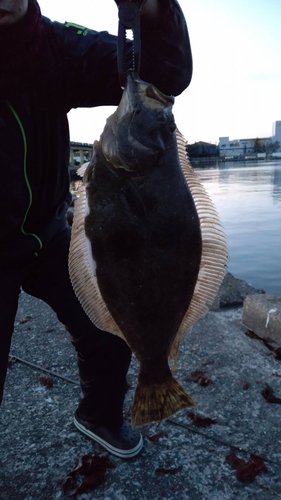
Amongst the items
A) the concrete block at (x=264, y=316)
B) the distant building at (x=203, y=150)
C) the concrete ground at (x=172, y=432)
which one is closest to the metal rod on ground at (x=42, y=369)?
the concrete ground at (x=172, y=432)

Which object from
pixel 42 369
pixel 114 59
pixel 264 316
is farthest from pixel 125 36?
pixel 264 316

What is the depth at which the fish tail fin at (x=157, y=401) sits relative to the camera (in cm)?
195

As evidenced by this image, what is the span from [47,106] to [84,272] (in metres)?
0.97

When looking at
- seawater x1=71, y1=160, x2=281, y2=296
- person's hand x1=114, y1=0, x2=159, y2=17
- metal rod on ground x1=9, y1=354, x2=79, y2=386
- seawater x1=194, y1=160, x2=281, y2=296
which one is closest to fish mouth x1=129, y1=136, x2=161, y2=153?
person's hand x1=114, y1=0, x2=159, y2=17

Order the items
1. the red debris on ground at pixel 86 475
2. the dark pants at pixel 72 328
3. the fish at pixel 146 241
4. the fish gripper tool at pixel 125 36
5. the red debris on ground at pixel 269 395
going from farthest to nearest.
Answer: the red debris on ground at pixel 269 395
the red debris on ground at pixel 86 475
the dark pants at pixel 72 328
the fish at pixel 146 241
the fish gripper tool at pixel 125 36

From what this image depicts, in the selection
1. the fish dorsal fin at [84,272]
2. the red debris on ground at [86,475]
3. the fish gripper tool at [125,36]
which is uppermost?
the fish gripper tool at [125,36]

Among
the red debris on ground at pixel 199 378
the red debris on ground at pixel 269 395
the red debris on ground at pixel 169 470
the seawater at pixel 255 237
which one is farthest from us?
the seawater at pixel 255 237

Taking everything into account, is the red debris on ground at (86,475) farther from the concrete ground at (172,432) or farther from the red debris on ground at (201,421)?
the red debris on ground at (201,421)

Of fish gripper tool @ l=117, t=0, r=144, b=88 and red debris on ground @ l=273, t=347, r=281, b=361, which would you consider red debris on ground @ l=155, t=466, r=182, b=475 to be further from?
fish gripper tool @ l=117, t=0, r=144, b=88

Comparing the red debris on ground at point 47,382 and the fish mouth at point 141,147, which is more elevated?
the fish mouth at point 141,147

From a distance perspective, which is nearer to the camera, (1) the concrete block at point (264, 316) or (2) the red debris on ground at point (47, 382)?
(2) the red debris on ground at point (47, 382)

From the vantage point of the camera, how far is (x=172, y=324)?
6.14 feet

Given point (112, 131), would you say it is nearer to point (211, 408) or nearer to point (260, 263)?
point (211, 408)

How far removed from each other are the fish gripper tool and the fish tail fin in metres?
1.45
